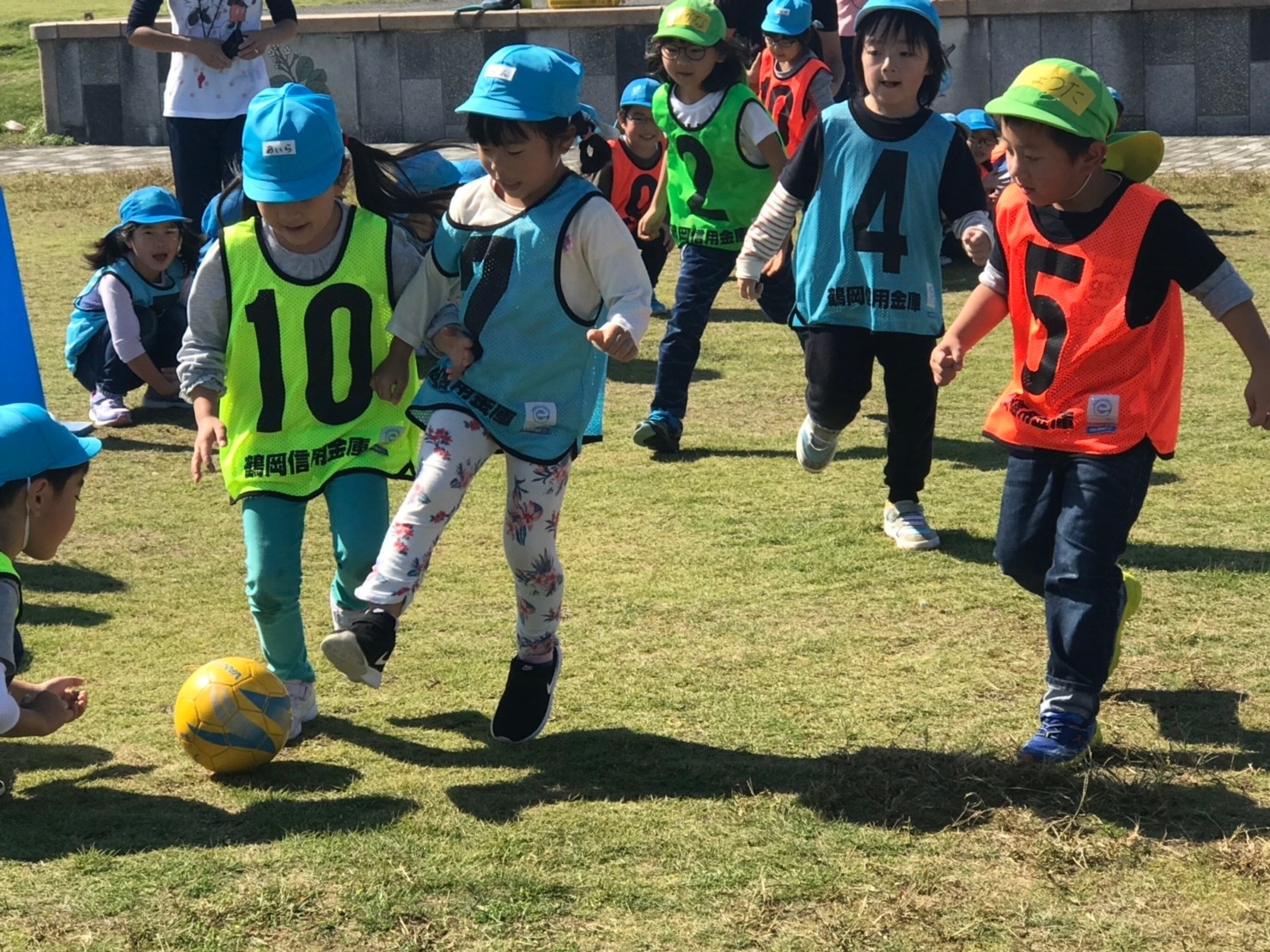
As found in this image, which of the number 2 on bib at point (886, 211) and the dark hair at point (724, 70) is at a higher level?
the dark hair at point (724, 70)

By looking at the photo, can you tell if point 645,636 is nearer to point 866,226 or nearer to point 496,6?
point 866,226

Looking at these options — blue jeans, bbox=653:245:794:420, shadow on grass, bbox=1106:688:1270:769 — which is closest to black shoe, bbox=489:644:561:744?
shadow on grass, bbox=1106:688:1270:769

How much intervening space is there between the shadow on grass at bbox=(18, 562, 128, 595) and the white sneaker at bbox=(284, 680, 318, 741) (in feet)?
5.22

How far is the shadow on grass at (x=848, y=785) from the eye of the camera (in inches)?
159

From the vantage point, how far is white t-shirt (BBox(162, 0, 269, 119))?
30.0 feet

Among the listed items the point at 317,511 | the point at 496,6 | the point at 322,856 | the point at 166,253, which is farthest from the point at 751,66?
the point at 322,856

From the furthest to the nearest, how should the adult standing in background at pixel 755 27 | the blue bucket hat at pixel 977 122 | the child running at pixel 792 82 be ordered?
1. the adult standing in background at pixel 755 27
2. the blue bucket hat at pixel 977 122
3. the child running at pixel 792 82

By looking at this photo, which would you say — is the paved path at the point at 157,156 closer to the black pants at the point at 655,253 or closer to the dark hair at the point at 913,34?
the black pants at the point at 655,253

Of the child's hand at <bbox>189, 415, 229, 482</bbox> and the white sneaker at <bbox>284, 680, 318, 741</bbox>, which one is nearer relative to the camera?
the child's hand at <bbox>189, 415, 229, 482</bbox>

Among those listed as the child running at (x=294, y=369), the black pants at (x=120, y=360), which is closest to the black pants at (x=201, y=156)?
the black pants at (x=120, y=360)

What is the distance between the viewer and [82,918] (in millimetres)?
3615

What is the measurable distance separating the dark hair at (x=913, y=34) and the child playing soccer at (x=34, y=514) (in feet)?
9.89

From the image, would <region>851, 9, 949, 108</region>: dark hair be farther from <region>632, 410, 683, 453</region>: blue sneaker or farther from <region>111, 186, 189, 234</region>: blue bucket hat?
<region>111, 186, 189, 234</region>: blue bucket hat

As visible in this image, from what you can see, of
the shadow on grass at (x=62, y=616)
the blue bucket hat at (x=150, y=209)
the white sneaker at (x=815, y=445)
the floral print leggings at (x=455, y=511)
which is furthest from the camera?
the blue bucket hat at (x=150, y=209)
